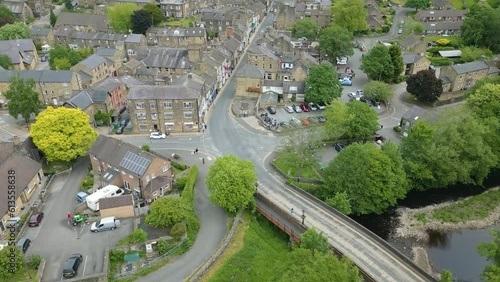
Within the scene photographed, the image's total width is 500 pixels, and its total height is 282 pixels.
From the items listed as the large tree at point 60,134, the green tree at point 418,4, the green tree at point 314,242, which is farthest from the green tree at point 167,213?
the green tree at point 418,4

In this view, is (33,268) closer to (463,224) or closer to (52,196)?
(52,196)

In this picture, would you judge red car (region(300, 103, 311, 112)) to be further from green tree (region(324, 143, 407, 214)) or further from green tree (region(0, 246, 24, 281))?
green tree (region(0, 246, 24, 281))

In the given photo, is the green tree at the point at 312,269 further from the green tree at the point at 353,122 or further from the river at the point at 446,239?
the green tree at the point at 353,122

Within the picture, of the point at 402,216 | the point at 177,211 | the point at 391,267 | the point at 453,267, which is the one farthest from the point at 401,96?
the point at 177,211

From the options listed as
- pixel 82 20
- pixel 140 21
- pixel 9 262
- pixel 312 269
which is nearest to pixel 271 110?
pixel 312 269

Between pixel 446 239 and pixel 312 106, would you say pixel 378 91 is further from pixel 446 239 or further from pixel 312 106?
pixel 446 239
